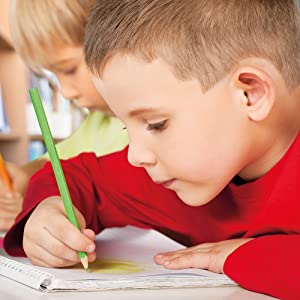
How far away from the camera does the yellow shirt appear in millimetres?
1540

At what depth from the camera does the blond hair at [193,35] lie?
69 cm

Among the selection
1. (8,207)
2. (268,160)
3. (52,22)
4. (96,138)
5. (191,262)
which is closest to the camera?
(191,262)

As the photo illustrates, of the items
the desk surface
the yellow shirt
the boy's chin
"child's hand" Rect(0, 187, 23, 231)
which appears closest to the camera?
the desk surface

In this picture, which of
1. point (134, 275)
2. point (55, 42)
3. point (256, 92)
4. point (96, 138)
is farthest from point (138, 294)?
point (96, 138)

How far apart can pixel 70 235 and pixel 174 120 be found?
163 millimetres

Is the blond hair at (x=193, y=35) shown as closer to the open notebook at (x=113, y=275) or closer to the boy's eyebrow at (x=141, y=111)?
the boy's eyebrow at (x=141, y=111)

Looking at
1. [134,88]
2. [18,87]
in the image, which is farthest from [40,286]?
[18,87]

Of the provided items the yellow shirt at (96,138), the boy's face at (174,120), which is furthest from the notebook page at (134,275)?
the yellow shirt at (96,138)

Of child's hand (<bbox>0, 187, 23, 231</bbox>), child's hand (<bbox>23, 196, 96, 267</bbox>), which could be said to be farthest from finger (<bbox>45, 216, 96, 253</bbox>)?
child's hand (<bbox>0, 187, 23, 231</bbox>)

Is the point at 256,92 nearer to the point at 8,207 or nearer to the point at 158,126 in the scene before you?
the point at 158,126

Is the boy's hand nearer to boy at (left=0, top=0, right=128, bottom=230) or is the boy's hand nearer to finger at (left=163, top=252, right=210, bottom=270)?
finger at (left=163, top=252, right=210, bottom=270)

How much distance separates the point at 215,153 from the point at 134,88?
12cm

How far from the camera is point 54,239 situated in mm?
696

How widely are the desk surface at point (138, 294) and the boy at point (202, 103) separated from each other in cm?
4
